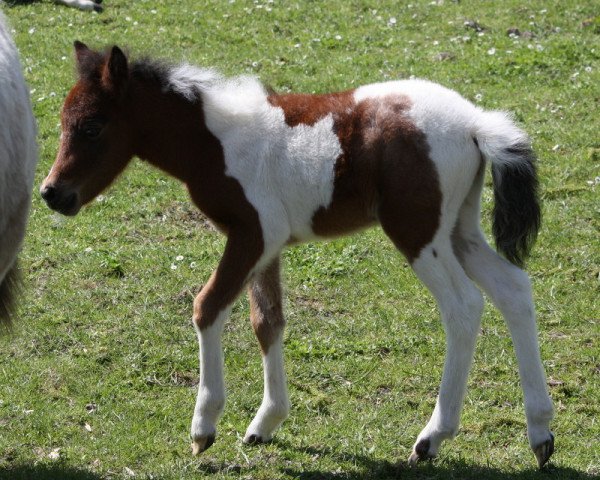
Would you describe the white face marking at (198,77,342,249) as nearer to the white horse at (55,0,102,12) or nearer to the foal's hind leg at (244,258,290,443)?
the foal's hind leg at (244,258,290,443)

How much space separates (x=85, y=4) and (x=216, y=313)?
8.05m

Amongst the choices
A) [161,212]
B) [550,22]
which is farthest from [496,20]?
[161,212]

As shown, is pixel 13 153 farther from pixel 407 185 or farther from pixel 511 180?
pixel 511 180

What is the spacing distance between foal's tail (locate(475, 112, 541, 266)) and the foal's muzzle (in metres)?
1.93

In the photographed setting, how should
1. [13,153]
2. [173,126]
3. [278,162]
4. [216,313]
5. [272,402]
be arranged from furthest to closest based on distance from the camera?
1. [272,402]
2. [173,126]
3. [278,162]
4. [216,313]
5. [13,153]

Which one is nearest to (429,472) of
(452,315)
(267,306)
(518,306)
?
(452,315)

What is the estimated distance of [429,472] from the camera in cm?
488

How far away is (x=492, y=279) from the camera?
16.4 feet

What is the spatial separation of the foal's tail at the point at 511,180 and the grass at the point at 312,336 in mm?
1061

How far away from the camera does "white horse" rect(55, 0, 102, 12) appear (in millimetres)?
12062

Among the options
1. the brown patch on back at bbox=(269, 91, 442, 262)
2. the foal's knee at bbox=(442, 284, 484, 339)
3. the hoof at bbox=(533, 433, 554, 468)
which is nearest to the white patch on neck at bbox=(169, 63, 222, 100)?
the brown patch on back at bbox=(269, 91, 442, 262)

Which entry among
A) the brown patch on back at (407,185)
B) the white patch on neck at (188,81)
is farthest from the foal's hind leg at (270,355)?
the white patch on neck at (188,81)

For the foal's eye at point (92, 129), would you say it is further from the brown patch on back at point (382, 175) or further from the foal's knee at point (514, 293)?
the foal's knee at point (514, 293)

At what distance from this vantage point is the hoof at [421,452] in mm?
4930
